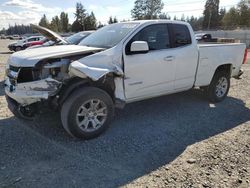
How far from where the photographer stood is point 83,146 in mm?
A: 4152

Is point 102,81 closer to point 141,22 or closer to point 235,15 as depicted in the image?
point 141,22

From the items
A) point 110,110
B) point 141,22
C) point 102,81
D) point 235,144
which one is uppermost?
point 141,22

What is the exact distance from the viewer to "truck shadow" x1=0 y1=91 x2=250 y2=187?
3457 mm

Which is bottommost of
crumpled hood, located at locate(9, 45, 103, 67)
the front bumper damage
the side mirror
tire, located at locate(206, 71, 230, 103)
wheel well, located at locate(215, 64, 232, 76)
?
tire, located at locate(206, 71, 230, 103)

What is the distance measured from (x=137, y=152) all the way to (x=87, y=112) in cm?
102

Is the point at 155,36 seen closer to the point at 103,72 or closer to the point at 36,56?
the point at 103,72

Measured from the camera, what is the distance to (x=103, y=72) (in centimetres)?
413

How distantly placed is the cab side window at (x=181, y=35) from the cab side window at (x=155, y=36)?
0.72 ft

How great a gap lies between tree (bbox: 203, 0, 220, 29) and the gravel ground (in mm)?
76687

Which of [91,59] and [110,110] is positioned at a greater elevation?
[91,59]

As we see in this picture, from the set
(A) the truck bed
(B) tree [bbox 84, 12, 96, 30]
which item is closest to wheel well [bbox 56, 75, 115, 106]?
Result: (A) the truck bed

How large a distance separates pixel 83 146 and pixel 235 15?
231 ft

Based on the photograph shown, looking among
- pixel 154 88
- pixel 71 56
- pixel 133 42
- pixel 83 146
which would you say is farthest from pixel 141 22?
pixel 83 146

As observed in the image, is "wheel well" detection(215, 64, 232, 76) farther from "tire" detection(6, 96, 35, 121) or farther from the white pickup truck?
"tire" detection(6, 96, 35, 121)
